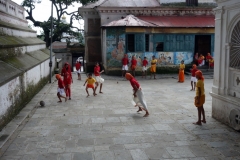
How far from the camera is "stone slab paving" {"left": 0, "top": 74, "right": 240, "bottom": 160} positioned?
5.74m

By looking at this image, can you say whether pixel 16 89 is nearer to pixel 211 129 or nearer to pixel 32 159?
pixel 32 159

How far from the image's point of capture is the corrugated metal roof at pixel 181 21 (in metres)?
20.1

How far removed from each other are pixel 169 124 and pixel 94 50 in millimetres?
16040

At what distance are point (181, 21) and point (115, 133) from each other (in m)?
15.9

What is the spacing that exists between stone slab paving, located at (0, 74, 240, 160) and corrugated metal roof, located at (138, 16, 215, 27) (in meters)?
10.4

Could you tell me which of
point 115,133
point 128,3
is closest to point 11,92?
point 115,133

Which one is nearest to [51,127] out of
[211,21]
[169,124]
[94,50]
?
[169,124]

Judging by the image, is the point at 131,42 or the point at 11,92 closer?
the point at 11,92

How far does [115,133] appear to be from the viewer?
7074 mm

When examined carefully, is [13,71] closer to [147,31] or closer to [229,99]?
[229,99]

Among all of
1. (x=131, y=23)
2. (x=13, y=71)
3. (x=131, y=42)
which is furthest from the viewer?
(x=131, y=42)

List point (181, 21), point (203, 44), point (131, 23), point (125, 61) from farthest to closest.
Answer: point (203, 44) → point (181, 21) → point (131, 23) → point (125, 61)

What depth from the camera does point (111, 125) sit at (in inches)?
307

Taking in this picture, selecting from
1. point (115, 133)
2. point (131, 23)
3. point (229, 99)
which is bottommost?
point (115, 133)
